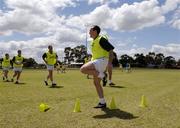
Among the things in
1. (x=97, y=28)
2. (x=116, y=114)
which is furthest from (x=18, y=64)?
(x=116, y=114)

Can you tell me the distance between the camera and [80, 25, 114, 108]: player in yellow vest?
34.5ft

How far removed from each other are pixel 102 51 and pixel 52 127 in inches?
139

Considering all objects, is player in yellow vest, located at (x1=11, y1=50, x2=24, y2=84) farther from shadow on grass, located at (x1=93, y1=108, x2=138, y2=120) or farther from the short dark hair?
shadow on grass, located at (x1=93, y1=108, x2=138, y2=120)

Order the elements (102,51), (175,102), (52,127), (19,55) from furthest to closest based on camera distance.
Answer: (19,55)
(175,102)
(102,51)
(52,127)

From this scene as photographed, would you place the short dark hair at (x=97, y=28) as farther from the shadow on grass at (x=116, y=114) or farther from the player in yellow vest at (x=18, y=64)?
the player in yellow vest at (x=18, y=64)

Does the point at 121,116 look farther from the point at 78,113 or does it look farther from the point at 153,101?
the point at 153,101

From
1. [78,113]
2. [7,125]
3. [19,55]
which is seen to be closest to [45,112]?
[78,113]

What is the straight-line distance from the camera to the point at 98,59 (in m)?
10.7

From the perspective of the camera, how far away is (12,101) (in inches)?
483

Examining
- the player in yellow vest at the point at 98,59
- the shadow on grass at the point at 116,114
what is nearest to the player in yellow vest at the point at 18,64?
the player in yellow vest at the point at 98,59

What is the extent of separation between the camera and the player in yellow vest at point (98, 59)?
10508 millimetres

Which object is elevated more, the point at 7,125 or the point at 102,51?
the point at 102,51

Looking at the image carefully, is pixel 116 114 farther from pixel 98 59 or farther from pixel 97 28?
pixel 97 28

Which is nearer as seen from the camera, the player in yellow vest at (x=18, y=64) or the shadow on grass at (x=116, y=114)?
the shadow on grass at (x=116, y=114)
